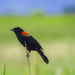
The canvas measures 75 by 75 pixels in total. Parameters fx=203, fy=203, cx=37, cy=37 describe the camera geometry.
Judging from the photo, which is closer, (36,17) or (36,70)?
(36,70)

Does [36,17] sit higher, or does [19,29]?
[19,29]

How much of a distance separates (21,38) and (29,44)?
17 cm

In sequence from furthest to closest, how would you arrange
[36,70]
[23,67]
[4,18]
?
1. [4,18]
2. [23,67]
3. [36,70]

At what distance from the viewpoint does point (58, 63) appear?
2684 mm

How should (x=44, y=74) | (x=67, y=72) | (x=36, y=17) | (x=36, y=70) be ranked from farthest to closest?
1. (x=36, y=17)
2. (x=44, y=74)
3. (x=67, y=72)
4. (x=36, y=70)

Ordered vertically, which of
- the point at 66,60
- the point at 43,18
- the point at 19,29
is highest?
the point at 19,29

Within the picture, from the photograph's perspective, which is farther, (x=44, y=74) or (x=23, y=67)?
(x=23, y=67)

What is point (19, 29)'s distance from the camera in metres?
2.85

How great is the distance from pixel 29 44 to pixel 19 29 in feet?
1.04

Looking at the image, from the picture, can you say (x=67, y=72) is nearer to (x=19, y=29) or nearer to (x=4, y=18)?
(x=19, y=29)

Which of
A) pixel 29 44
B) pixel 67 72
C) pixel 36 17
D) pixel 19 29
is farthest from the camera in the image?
pixel 36 17

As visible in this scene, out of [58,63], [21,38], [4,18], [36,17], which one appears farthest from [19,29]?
[36,17]

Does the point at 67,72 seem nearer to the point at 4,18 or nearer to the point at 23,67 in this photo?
the point at 23,67

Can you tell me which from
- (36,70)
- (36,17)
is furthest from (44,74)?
(36,17)
